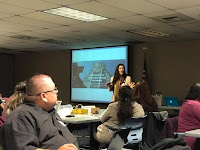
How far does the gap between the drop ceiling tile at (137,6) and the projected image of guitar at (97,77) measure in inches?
184

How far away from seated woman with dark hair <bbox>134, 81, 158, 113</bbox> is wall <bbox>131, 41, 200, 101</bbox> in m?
4.04

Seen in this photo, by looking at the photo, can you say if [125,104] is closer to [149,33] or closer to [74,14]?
[74,14]

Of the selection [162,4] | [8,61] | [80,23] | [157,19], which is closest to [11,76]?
[8,61]

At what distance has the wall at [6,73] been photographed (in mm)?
12336

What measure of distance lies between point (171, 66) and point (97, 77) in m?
2.51

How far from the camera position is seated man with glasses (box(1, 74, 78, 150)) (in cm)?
185

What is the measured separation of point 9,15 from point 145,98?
2.91 metres

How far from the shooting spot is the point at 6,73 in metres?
12.6

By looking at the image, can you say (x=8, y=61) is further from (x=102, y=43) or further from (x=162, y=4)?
(x=162, y=4)

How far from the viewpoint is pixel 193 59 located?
27.0ft

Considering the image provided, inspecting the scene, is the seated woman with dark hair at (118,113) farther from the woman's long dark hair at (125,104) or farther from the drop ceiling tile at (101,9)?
the drop ceiling tile at (101,9)

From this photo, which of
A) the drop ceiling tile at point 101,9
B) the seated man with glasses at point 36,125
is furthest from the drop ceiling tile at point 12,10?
the seated man with glasses at point 36,125

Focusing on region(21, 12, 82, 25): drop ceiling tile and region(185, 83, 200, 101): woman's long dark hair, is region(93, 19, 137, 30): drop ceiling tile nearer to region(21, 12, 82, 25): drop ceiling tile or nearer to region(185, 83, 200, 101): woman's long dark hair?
region(21, 12, 82, 25): drop ceiling tile

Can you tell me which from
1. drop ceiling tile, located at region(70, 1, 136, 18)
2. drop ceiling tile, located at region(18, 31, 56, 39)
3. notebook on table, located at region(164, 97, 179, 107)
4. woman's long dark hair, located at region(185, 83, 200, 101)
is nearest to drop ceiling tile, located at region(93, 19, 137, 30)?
drop ceiling tile, located at region(70, 1, 136, 18)
